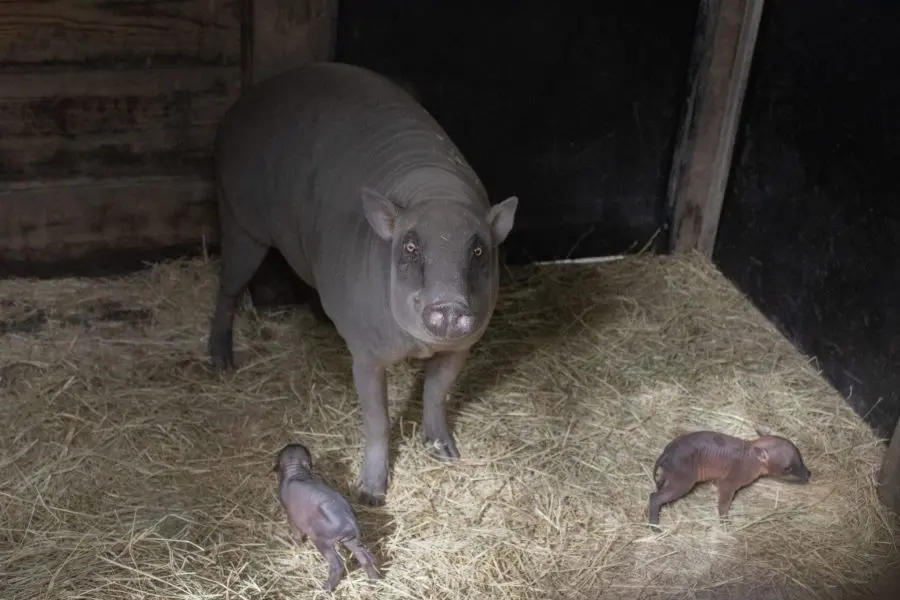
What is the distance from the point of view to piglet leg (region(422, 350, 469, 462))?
3.32 m

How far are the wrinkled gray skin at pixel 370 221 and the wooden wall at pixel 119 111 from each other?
0.36m

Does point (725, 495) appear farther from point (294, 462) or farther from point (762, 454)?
point (294, 462)

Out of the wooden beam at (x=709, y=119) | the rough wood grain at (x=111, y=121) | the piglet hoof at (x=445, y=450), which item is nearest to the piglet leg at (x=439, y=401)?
the piglet hoof at (x=445, y=450)

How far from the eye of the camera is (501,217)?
2914 mm

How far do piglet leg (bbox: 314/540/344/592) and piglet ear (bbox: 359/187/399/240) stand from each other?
0.87 m

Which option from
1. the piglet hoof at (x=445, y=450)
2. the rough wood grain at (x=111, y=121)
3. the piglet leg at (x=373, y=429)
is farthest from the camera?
the rough wood grain at (x=111, y=121)

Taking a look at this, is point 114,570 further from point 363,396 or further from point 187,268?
point 187,268

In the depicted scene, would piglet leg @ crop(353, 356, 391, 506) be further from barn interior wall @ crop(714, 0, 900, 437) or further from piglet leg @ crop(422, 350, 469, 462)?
barn interior wall @ crop(714, 0, 900, 437)

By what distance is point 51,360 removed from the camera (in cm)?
379

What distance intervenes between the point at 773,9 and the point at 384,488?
251 cm

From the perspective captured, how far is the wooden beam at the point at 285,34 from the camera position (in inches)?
146

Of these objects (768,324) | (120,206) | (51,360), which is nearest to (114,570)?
(51,360)

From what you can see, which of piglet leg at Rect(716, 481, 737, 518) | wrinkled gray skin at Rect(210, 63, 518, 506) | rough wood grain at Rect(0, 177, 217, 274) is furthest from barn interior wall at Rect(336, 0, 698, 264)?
piglet leg at Rect(716, 481, 737, 518)

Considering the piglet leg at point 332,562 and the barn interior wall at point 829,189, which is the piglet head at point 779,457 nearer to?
the barn interior wall at point 829,189
